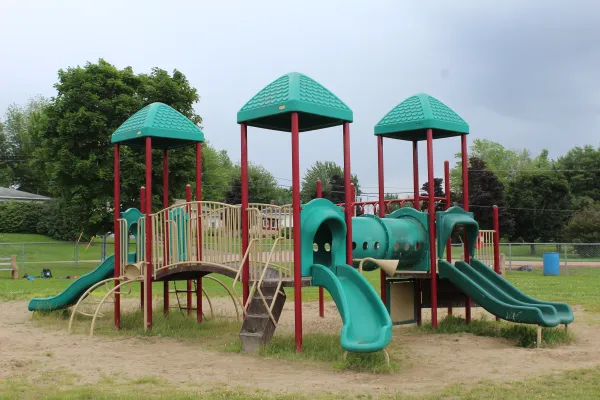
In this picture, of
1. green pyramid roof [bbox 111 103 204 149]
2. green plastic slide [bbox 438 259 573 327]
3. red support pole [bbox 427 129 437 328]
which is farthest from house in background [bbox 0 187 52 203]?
green plastic slide [bbox 438 259 573 327]

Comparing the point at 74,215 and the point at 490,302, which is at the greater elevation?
the point at 74,215

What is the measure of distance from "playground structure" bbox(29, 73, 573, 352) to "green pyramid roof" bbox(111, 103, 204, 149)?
0.03 metres

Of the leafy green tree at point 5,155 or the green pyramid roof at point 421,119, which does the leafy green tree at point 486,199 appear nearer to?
the green pyramid roof at point 421,119

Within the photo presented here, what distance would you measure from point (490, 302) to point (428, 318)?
2.94m

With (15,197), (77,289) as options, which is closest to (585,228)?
(77,289)

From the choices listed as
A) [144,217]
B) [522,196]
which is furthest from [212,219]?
[522,196]

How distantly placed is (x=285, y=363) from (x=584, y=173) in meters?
60.9

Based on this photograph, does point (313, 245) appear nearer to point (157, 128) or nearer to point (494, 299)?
point (494, 299)

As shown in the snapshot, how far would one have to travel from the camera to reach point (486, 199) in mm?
51438

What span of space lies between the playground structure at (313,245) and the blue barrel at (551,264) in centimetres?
1342

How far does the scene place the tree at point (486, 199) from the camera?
161 ft

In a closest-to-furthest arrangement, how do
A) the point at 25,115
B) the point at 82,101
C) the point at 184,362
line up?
1. the point at 184,362
2. the point at 82,101
3. the point at 25,115

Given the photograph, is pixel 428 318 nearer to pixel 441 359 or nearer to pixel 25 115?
pixel 441 359

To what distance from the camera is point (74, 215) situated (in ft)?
85.9
